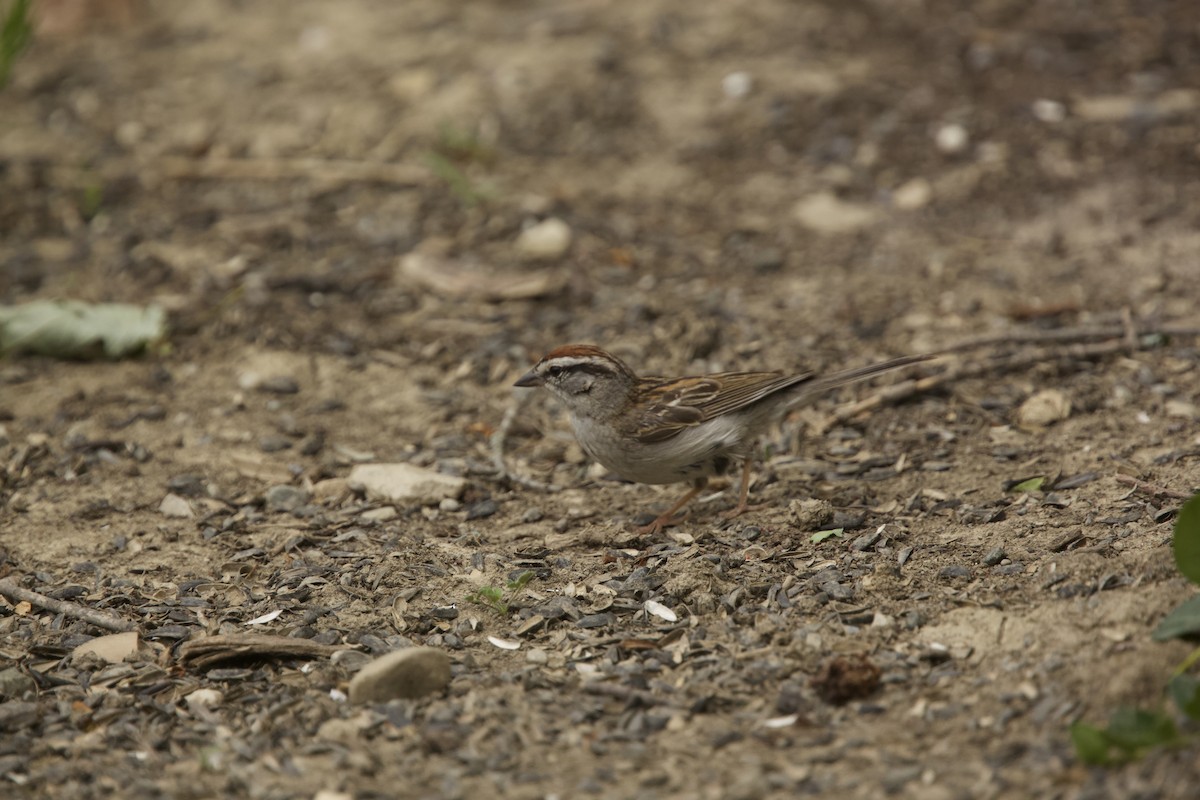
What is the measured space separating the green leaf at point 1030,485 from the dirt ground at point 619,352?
0.06 metres

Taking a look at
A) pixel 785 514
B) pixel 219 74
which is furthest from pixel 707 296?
pixel 219 74

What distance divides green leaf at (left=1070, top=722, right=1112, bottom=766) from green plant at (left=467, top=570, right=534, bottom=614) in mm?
2064

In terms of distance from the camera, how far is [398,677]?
4090mm

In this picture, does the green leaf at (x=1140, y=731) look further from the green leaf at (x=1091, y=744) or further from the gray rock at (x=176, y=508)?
the gray rock at (x=176, y=508)

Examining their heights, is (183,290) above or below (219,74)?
below

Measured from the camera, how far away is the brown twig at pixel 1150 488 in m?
4.77

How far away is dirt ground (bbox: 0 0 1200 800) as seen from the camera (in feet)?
13.0

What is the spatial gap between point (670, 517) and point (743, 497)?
12.9 inches

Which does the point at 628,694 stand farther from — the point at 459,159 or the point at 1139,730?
the point at 459,159

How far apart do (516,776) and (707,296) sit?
393 centimetres

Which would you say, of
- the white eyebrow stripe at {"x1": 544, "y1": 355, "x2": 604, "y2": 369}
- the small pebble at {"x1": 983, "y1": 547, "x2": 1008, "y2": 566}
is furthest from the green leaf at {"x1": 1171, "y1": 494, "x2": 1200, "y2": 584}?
the white eyebrow stripe at {"x1": 544, "y1": 355, "x2": 604, "y2": 369}

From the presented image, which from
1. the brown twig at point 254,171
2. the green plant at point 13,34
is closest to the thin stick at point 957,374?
the brown twig at point 254,171

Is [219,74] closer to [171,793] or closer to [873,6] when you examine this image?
[873,6]

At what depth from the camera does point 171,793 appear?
3736mm
